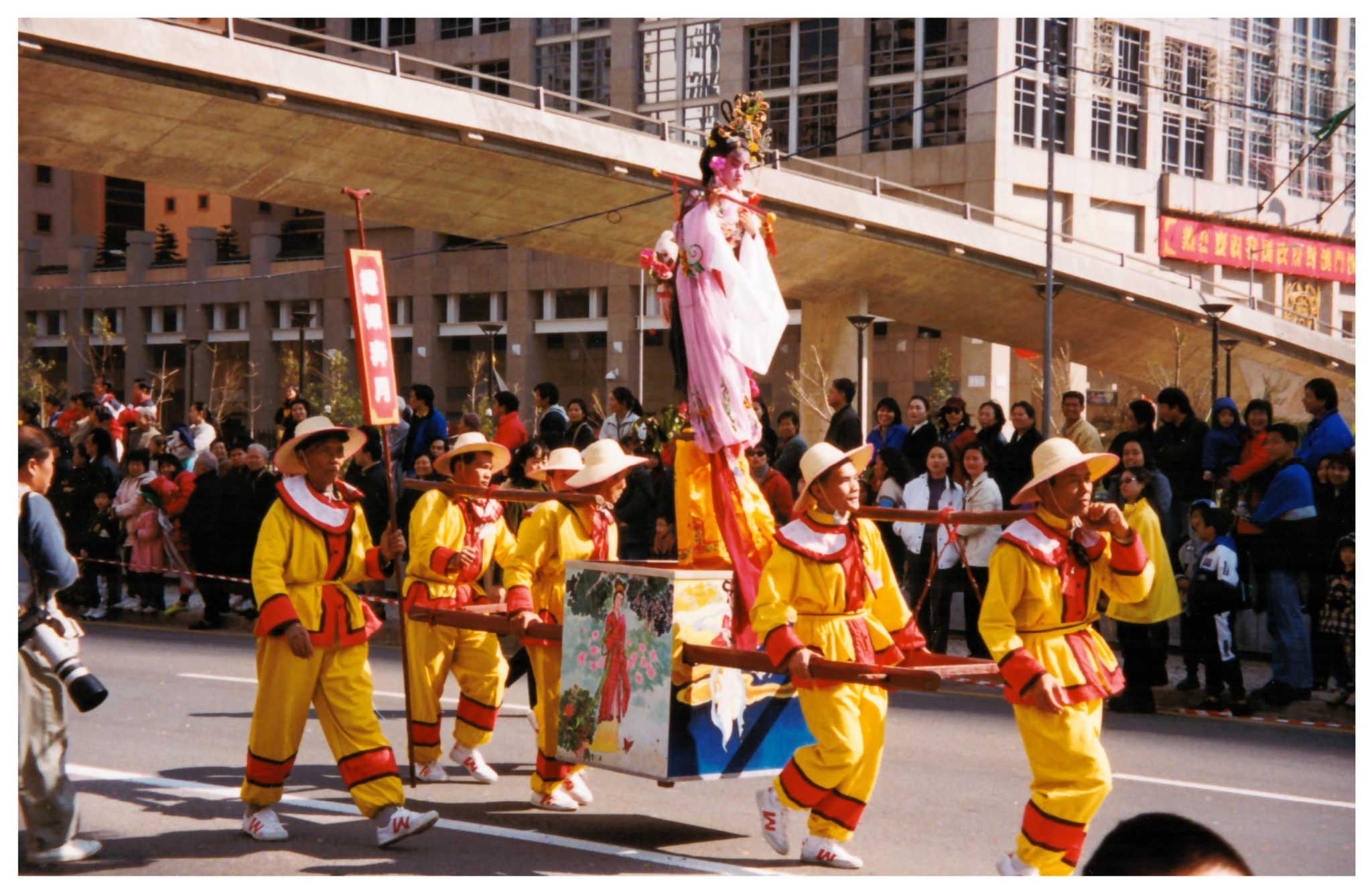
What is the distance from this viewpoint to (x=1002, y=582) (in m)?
5.86

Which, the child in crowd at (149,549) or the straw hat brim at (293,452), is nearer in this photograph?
the straw hat brim at (293,452)

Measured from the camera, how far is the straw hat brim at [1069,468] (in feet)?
19.5

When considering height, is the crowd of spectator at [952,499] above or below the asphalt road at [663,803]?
above

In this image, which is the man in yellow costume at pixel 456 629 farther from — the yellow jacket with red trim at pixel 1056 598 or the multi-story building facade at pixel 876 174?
the multi-story building facade at pixel 876 174

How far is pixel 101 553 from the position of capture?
16.3 meters

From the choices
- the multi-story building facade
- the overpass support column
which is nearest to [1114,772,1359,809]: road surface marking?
the overpass support column

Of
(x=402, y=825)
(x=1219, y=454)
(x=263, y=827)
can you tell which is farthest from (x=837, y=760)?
(x=1219, y=454)

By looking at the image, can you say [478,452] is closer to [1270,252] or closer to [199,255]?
[1270,252]

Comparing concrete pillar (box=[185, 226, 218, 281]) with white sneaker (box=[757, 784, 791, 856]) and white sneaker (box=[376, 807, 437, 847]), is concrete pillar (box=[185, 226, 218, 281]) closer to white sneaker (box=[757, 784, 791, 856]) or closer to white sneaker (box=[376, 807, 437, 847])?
white sneaker (box=[376, 807, 437, 847])

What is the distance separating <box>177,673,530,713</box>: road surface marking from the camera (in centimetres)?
1099

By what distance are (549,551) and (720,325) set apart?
1404 mm

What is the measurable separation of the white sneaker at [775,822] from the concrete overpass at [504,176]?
12.8m

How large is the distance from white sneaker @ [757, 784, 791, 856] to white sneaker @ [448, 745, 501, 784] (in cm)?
218

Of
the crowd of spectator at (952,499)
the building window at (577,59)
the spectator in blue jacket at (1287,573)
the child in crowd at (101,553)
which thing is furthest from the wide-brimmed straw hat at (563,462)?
the building window at (577,59)
